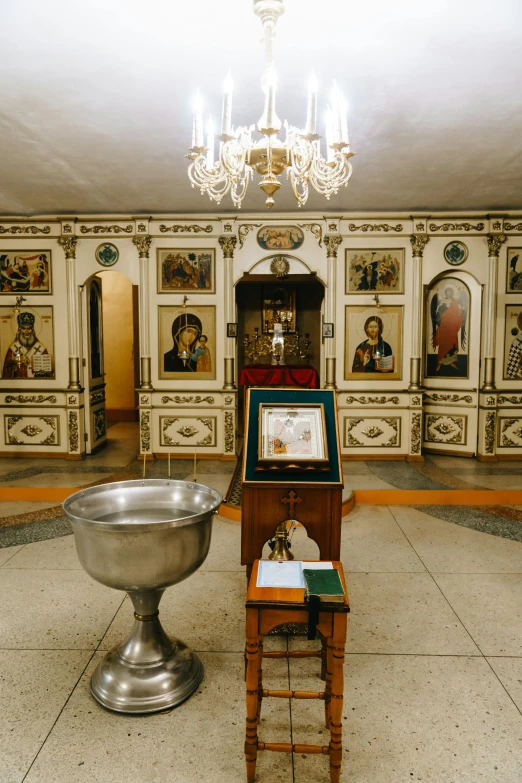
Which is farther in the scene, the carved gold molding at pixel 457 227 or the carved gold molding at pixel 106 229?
the carved gold molding at pixel 106 229

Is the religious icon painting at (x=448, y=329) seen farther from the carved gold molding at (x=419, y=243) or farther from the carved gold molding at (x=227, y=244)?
the carved gold molding at (x=227, y=244)

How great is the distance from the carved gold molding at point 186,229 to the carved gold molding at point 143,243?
0.79 ft

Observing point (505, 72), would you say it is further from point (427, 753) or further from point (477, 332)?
point (477, 332)

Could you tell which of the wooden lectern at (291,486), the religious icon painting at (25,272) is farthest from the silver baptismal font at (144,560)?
the religious icon painting at (25,272)

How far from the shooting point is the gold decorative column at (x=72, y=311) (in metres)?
7.68

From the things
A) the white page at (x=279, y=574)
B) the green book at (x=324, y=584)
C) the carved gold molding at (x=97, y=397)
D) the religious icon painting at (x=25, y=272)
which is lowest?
the white page at (x=279, y=574)

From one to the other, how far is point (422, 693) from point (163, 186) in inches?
223

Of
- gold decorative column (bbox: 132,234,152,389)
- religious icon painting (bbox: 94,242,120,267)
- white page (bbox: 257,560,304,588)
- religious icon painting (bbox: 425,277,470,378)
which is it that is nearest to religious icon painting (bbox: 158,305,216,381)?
gold decorative column (bbox: 132,234,152,389)

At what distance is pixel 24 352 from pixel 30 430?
3.84 ft

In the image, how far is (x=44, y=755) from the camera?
7.77 feet

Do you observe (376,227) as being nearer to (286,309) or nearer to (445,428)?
(286,309)

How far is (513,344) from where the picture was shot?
7.78 meters

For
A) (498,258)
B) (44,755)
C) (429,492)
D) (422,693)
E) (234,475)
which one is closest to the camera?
(44,755)

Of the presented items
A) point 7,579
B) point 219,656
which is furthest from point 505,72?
point 7,579
